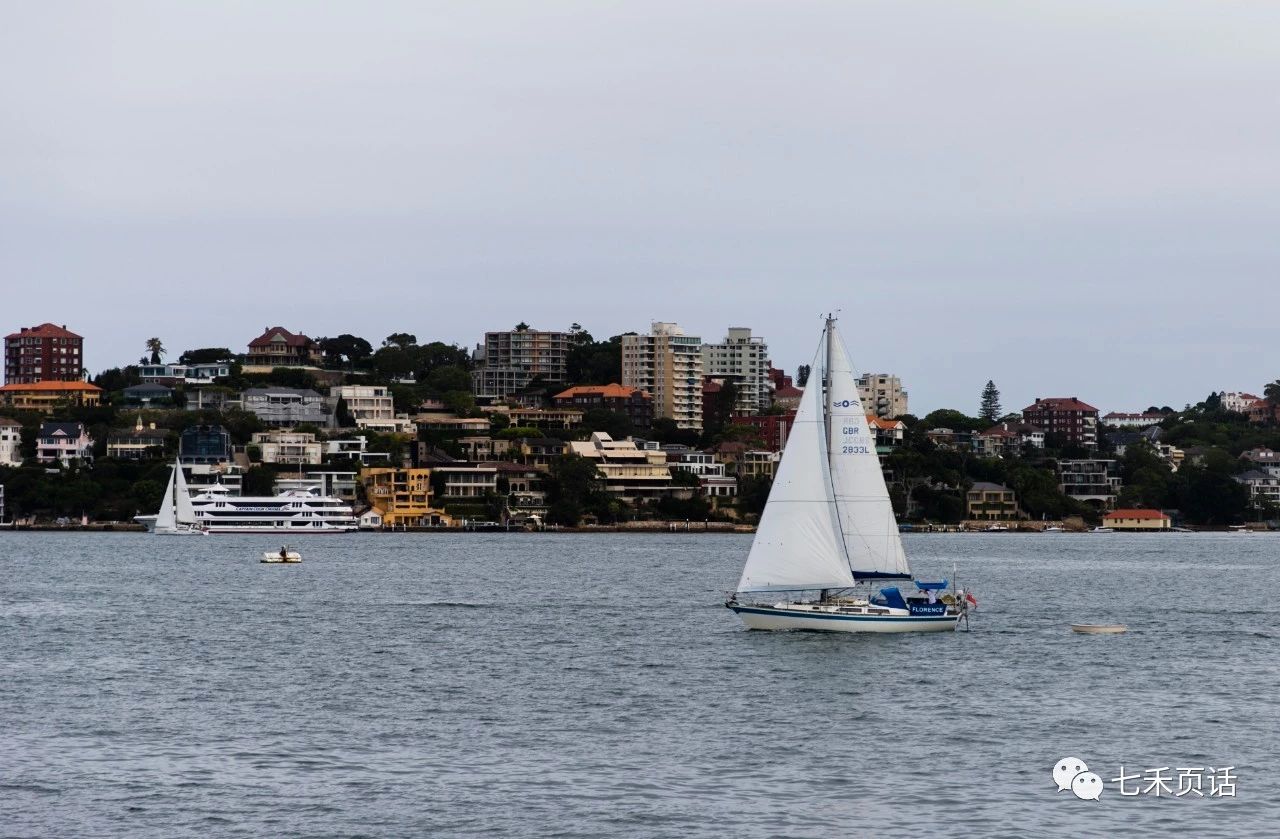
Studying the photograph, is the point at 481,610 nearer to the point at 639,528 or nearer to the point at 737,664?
the point at 737,664

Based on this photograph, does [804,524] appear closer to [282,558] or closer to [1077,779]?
[1077,779]

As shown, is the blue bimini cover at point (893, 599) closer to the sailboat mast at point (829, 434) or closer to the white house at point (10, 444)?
the sailboat mast at point (829, 434)

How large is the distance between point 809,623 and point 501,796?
858 inches

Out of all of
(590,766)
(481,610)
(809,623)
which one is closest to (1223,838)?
(590,766)

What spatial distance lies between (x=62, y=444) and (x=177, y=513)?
108 ft

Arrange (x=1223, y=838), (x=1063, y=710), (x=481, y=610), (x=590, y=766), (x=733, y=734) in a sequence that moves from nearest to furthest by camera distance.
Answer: (x=1223, y=838)
(x=590, y=766)
(x=733, y=734)
(x=1063, y=710)
(x=481, y=610)

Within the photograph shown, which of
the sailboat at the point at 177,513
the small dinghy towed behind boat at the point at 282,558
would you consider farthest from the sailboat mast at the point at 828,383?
the sailboat at the point at 177,513

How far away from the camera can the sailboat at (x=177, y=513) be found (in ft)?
511

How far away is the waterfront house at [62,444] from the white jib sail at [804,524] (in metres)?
145

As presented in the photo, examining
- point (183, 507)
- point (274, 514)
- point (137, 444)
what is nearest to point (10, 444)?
point (137, 444)

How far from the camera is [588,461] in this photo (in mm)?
183375

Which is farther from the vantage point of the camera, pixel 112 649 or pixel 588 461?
pixel 588 461

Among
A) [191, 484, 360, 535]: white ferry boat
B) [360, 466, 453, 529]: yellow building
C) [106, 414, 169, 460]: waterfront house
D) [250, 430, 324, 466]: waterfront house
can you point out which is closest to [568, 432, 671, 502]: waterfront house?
[360, 466, 453, 529]: yellow building

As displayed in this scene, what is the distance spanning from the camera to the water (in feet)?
89.7
